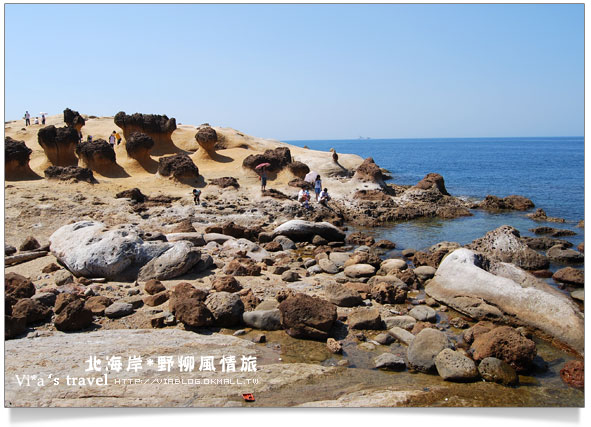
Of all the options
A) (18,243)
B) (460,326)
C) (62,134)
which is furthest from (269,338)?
(62,134)

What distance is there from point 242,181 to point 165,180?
382cm

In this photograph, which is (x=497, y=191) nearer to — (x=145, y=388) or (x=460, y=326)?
(x=460, y=326)

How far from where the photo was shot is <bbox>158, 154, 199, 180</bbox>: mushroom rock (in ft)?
77.3

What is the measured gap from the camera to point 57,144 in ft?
81.5

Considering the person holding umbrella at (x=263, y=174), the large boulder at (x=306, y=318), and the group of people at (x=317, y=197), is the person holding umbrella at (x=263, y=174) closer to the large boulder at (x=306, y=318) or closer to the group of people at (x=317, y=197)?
the group of people at (x=317, y=197)

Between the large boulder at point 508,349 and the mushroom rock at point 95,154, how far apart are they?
21.0 metres

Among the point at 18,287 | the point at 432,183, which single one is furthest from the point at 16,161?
the point at 432,183

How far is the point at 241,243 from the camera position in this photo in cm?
1509

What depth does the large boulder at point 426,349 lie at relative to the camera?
7.70 metres

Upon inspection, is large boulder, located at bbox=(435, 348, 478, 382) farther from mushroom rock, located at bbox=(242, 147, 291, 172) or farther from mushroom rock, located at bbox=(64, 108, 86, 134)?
mushroom rock, located at bbox=(64, 108, 86, 134)

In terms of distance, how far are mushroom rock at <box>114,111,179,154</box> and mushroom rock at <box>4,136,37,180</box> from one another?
745cm

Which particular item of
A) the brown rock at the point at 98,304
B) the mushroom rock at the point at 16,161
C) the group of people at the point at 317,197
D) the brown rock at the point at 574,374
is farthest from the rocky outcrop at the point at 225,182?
the brown rock at the point at 574,374

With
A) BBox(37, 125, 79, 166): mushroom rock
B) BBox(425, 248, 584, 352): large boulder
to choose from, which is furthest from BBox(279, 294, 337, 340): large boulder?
BBox(37, 125, 79, 166): mushroom rock

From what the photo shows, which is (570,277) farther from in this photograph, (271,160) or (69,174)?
(69,174)
